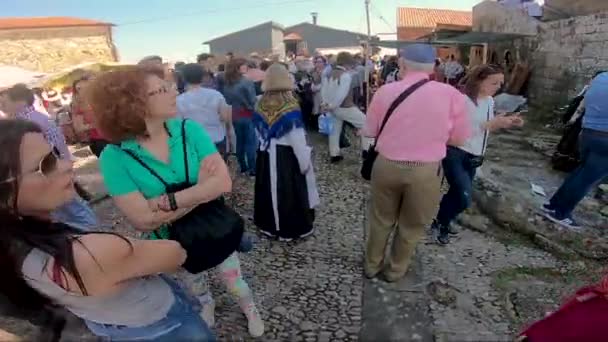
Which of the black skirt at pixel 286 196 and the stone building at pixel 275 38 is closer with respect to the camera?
the black skirt at pixel 286 196

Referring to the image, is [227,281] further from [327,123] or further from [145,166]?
[327,123]

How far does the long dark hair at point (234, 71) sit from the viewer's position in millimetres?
6211

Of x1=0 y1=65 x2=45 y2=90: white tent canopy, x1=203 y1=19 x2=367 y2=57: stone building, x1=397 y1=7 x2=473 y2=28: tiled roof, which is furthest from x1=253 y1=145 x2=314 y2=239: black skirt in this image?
x1=203 y1=19 x2=367 y2=57: stone building

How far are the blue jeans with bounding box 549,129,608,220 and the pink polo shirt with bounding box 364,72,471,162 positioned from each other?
1.73 metres

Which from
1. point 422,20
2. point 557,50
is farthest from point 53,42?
point 557,50

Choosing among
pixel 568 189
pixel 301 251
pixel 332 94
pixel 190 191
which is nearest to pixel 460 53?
pixel 332 94

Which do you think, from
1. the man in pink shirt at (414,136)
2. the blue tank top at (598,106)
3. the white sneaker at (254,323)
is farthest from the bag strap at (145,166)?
the blue tank top at (598,106)

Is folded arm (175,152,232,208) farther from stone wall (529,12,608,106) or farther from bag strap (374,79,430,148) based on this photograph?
stone wall (529,12,608,106)

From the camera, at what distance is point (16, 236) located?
3.94 ft

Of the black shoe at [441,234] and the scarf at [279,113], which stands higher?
the scarf at [279,113]

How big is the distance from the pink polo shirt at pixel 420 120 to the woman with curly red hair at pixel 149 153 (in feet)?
4.48

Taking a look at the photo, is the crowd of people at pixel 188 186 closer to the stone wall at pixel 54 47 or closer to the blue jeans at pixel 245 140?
the blue jeans at pixel 245 140

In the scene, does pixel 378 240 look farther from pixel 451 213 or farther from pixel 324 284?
pixel 451 213

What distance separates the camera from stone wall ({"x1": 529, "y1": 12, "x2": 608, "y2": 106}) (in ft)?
28.2
